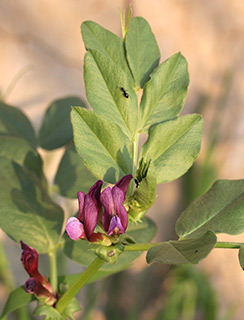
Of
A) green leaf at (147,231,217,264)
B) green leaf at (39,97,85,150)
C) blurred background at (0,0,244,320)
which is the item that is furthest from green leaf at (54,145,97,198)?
blurred background at (0,0,244,320)

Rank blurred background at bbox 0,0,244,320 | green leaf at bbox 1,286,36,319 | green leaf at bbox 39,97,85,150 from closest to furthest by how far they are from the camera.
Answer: green leaf at bbox 1,286,36,319
green leaf at bbox 39,97,85,150
blurred background at bbox 0,0,244,320

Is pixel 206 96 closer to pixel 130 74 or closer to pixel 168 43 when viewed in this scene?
pixel 168 43

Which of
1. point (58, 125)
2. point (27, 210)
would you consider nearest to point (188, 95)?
point (58, 125)

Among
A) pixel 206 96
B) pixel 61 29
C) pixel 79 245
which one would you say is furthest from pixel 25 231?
pixel 206 96

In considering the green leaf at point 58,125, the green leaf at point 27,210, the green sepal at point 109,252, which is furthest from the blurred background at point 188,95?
the green sepal at point 109,252

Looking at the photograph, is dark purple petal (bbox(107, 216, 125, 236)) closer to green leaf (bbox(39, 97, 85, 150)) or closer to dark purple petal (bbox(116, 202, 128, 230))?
dark purple petal (bbox(116, 202, 128, 230))

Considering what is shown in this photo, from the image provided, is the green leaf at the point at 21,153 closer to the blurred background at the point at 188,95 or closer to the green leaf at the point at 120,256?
the green leaf at the point at 120,256
